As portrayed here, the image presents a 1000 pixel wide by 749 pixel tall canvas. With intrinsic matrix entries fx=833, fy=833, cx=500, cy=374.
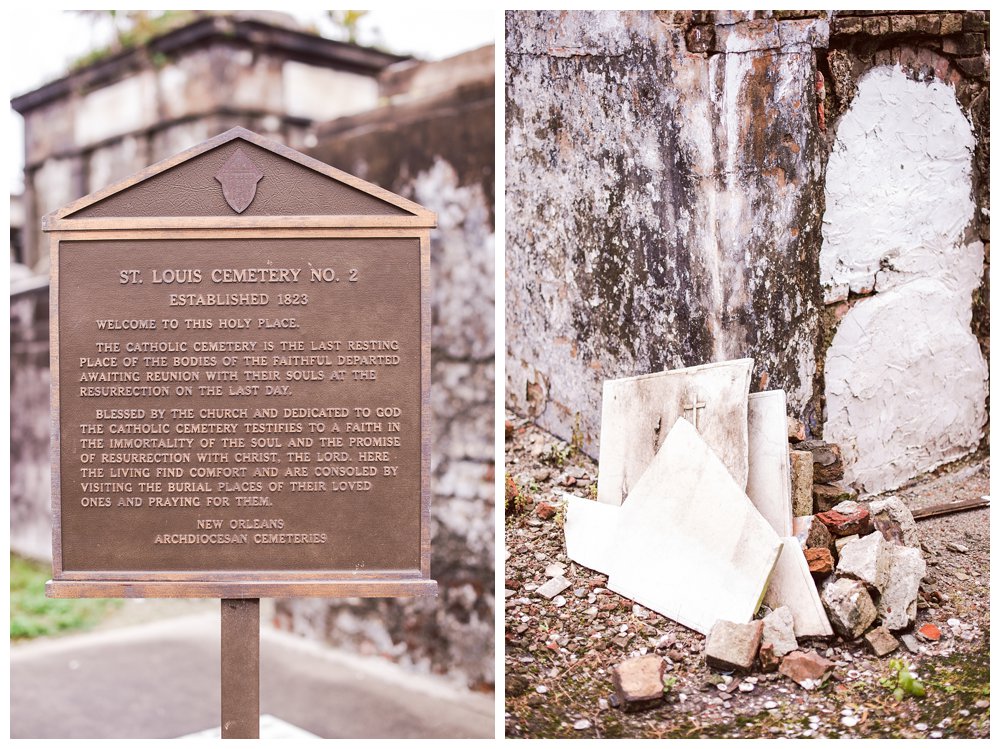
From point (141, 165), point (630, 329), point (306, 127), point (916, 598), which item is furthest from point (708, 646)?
point (141, 165)

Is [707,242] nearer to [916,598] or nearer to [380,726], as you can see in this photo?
[916,598]

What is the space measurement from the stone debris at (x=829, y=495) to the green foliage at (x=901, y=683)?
2.24 ft

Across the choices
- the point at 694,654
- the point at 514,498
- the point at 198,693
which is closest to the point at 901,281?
the point at 694,654

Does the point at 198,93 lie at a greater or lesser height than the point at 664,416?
greater

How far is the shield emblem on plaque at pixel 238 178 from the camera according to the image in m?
3.00

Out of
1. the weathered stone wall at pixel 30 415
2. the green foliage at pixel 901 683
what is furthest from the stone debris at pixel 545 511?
the weathered stone wall at pixel 30 415

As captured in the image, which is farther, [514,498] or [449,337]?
[449,337]

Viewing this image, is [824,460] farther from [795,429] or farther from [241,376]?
[241,376]

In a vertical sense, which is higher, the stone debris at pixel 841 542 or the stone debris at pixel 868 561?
the stone debris at pixel 841 542

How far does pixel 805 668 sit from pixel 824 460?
875mm

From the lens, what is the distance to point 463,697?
185 inches

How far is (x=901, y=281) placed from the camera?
12.0ft

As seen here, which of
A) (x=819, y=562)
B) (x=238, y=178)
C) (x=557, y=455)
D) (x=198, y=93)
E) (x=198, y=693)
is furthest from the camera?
(x=198, y=93)

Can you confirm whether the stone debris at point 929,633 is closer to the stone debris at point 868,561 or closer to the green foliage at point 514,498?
the stone debris at point 868,561
